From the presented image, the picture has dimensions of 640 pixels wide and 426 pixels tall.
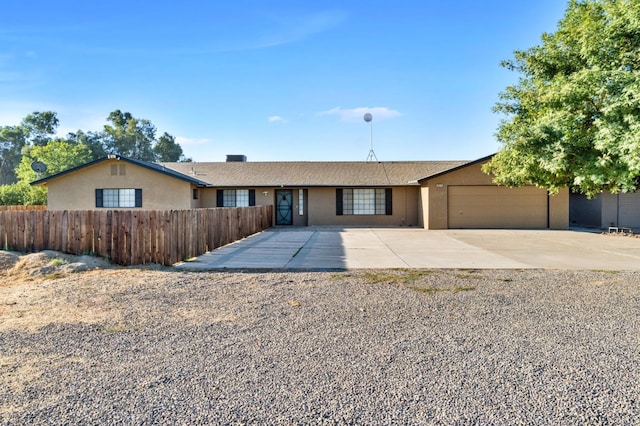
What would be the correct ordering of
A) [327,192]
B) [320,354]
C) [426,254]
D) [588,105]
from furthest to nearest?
1. [327,192]
2. [426,254]
3. [588,105]
4. [320,354]

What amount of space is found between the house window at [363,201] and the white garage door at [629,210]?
11.2 metres

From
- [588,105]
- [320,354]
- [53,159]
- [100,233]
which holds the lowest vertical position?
[320,354]

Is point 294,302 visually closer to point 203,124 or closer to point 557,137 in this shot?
point 557,137

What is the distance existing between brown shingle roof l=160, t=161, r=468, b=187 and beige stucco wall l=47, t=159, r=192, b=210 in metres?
2.53

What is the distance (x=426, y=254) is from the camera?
11086mm

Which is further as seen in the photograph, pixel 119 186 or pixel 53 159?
pixel 53 159

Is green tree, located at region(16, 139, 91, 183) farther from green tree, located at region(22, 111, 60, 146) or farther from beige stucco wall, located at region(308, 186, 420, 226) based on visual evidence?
beige stucco wall, located at region(308, 186, 420, 226)

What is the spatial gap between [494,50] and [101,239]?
633 inches

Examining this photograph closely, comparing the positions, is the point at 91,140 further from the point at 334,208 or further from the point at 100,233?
the point at 100,233

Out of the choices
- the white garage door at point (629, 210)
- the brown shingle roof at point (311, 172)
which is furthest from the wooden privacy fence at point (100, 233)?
the white garage door at point (629, 210)

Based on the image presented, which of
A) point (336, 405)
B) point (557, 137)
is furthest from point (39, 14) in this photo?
point (557, 137)

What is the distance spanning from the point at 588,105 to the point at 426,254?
18.7ft

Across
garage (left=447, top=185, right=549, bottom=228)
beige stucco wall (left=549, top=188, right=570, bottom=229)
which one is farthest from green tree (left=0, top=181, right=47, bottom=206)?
beige stucco wall (left=549, top=188, right=570, bottom=229)

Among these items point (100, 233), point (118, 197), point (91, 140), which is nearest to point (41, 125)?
point (91, 140)
